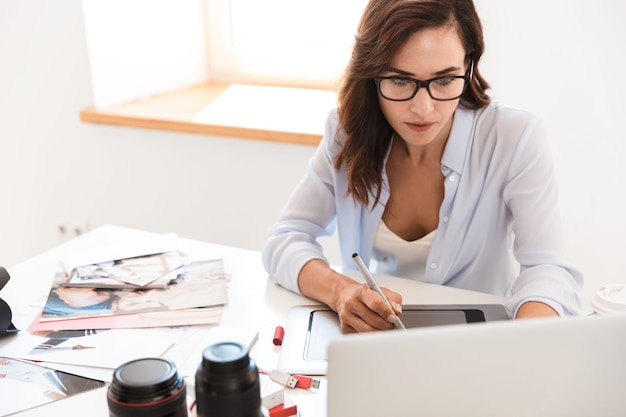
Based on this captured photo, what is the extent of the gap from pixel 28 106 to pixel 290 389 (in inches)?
82.3

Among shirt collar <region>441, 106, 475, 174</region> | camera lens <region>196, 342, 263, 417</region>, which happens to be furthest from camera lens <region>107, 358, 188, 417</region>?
shirt collar <region>441, 106, 475, 174</region>

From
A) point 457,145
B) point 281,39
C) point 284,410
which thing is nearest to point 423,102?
point 457,145

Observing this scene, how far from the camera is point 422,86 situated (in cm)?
138

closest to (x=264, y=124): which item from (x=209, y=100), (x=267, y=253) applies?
(x=209, y=100)

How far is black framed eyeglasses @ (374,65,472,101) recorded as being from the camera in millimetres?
1382

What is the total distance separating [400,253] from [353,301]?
0.38m

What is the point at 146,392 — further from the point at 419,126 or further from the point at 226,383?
the point at 419,126

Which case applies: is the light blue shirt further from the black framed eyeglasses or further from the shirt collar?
the black framed eyeglasses

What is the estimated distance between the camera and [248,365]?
0.81 meters

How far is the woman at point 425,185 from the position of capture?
1.36 meters

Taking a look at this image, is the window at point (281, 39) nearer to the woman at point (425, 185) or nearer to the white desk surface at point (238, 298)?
the woman at point (425, 185)

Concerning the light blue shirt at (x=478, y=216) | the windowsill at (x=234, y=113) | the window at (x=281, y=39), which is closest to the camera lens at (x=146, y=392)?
the light blue shirt at (x=478, y=216)

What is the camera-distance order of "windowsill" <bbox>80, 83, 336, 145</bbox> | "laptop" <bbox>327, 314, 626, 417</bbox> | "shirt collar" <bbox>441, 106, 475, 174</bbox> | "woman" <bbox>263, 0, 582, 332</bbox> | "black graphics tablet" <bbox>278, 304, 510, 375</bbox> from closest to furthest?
"laptop" <bbox>327, 314, 626, 417</bbox> → "black graphics tablet" <bbox>278, 304, 510, 375</bbox> → "woman" <bbox>263, 0, 582, 332</bbox> → "shirt collar" <bbox>441, 106, 475, 174</bbox> → "windowsill" <bbox>80, 83, 336, 145</bbox>

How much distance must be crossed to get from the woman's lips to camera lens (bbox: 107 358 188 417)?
2.56 feet
